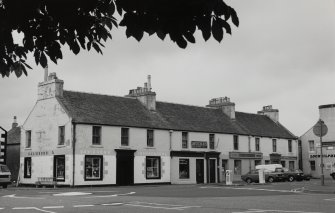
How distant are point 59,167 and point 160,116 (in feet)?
35.4

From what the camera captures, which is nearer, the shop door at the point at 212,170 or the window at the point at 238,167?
the shop door at the point at 212,170

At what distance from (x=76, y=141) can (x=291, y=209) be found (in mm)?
23442

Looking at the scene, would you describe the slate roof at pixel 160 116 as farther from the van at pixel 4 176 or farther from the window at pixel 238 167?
the van at pixel 4 176

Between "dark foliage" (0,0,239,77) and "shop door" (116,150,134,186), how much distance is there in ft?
112

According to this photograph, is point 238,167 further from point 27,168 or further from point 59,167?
point 27,168

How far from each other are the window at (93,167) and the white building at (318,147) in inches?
1150

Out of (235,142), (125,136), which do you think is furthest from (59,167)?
(235,142)

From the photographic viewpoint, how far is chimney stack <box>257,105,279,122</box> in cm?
5836

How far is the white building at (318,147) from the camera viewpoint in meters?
56.4

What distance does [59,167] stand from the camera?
38.2 m

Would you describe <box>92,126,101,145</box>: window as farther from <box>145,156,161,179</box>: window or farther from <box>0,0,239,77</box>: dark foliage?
<box>0,0,239,77</box>: dark foliage

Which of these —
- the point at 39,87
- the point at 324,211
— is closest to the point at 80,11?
the point at 324,211

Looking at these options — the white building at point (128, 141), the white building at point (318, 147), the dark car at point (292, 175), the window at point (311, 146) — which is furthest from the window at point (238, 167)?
the window at point (311, 146)

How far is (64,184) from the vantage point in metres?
37.1
